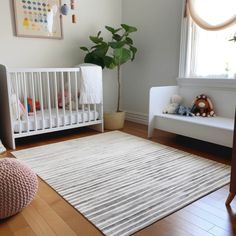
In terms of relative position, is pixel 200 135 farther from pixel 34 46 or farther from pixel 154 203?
pixel 34 46

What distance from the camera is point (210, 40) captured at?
2.80 m

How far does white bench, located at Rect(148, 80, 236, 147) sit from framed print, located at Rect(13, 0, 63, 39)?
166cm

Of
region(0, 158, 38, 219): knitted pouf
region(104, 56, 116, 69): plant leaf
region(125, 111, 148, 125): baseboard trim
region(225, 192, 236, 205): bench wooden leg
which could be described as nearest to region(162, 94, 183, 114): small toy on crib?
region(125, 111, 148, 125): baseboard trim

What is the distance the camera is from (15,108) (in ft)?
8.38

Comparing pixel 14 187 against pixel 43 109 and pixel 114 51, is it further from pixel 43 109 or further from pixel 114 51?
pixel 114 51

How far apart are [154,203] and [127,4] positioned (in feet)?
10.6

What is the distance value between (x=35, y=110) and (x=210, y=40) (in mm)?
2213

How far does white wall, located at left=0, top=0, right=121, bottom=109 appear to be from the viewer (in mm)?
2975

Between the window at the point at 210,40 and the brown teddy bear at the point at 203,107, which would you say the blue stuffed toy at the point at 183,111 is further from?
the window at the point at 210,40

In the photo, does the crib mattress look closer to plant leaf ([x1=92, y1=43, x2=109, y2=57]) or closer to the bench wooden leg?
plant leaf ([x1=92, y1=43, x2=109, y2=57])

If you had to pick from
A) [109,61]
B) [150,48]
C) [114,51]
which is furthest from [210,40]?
[109,61]

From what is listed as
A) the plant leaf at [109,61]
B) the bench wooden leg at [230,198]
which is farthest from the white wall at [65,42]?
the bench wooden leg at [230,198]

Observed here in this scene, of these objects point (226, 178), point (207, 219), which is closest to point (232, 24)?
point (226, 178)

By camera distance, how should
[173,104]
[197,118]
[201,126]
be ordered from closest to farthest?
[201,126]
[197,118]
[173,104]
